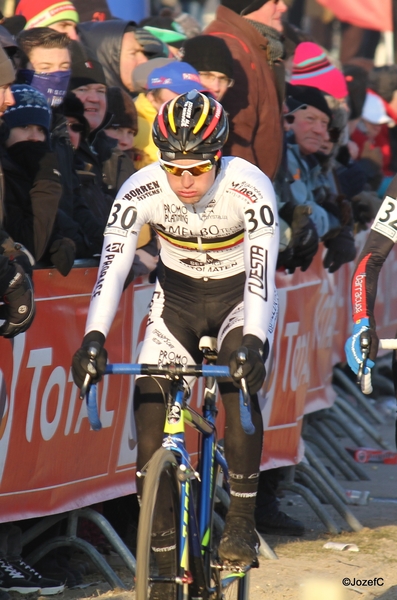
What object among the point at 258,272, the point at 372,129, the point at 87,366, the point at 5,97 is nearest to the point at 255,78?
the point at 5,97

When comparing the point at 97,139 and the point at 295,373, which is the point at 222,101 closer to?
the point at 97,139

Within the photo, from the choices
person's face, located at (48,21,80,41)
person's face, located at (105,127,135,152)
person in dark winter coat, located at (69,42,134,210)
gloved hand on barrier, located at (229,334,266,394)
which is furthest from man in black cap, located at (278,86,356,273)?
gloved hand on barrier, located at (229,334,266,394)

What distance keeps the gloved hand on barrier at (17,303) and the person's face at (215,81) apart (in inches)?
101

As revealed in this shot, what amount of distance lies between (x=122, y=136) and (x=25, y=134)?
1.51 meters

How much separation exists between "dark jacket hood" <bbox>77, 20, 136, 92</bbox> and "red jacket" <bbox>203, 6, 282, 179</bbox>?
778 millimetres

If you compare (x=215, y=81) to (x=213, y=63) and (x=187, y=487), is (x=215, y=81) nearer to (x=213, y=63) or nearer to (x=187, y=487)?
(x=213, y=63)

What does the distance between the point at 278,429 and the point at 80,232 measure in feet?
8.28

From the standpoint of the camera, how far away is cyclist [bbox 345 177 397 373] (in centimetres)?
479

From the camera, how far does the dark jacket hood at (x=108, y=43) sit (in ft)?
26.3

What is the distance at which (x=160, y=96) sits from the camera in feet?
23.2

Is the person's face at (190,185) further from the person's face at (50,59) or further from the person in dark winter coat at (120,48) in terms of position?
the person in dark winter coat at (120,48)

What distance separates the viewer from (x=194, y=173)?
15.1 feet

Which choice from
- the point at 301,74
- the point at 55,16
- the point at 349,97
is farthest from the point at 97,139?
the point at 349,97

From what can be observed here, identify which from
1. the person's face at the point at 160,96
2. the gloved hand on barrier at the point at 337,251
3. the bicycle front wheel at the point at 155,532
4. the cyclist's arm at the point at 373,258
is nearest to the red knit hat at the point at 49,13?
the person's face at the point at 160,96
